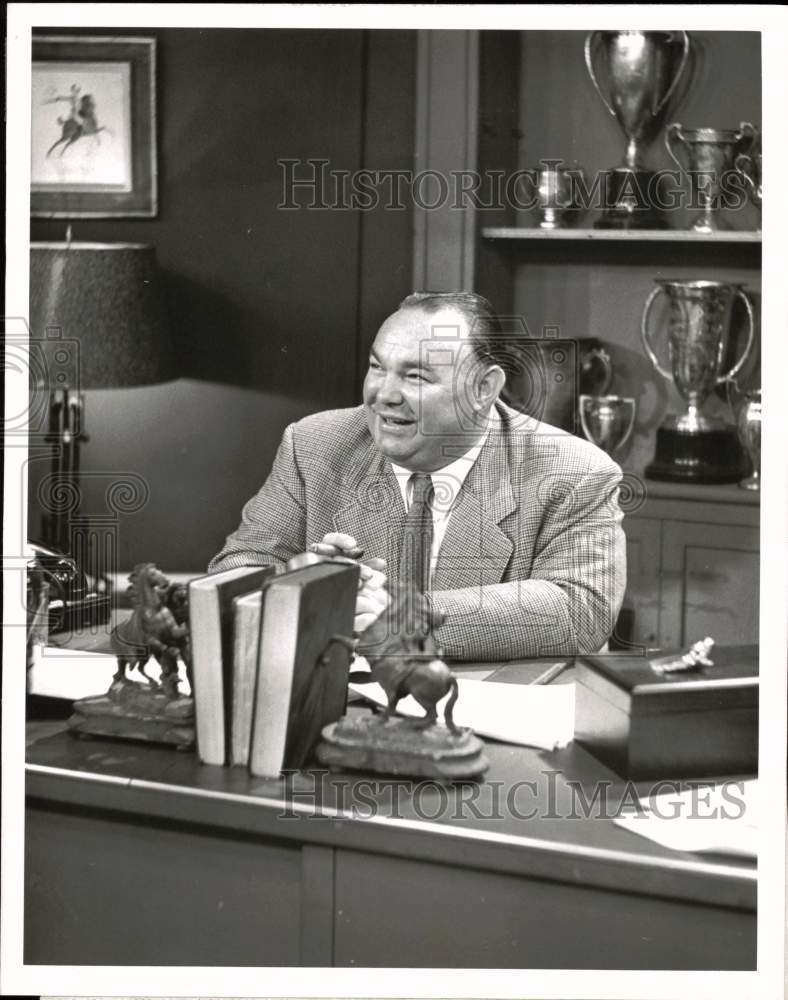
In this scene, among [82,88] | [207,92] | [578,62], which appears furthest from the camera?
[578,62]

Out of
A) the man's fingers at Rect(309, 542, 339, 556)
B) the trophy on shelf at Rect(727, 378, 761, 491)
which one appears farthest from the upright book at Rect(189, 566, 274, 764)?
the trophy on shelf at Rect(727, 378, 761, 491)

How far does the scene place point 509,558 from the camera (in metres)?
2.43

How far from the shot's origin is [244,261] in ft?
8.39

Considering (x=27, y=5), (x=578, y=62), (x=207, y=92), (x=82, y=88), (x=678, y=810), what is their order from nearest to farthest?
1. (x=678, y=810)
2. (x=27, y=5)
3. (x=82, y=88)
4. (x=207, y=92)
5. (x=578, y=62)

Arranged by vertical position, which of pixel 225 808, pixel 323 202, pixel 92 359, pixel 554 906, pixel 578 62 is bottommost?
pixel 554 906

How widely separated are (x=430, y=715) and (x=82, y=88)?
130 centimetres

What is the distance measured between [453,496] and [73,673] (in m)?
0.81

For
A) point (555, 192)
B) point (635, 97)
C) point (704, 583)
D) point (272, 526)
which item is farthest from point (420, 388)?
point (635, 97)

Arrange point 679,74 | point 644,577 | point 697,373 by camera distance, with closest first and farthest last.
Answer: point 679,74 → point 644,577 → point 697,373

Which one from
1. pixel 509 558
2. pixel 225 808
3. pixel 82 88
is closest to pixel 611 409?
pixel 509 558

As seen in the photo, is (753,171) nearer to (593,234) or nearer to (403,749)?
(593,234)

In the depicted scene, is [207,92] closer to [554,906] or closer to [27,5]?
[27,5]

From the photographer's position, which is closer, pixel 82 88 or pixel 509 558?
pixel 82 88

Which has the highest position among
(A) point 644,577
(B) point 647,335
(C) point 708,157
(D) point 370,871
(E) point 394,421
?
(C) point 708,157
